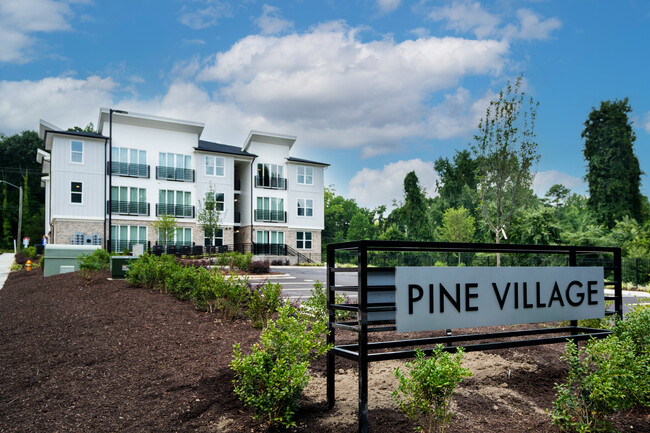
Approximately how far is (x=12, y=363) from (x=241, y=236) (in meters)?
37.4

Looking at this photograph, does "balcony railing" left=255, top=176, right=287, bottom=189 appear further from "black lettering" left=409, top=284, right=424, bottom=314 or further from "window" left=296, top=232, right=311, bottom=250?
"black lettering" left=409, top=284, right=424, bottom=314

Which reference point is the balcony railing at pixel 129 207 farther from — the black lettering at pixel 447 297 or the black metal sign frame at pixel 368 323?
the black lettering at pixel 447 297

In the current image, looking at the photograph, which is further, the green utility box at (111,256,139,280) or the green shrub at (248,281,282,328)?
the green utility box at (111,256,139,280)

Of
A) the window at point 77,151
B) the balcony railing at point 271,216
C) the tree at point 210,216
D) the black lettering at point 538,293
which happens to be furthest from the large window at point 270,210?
the black lettering at point 538,293

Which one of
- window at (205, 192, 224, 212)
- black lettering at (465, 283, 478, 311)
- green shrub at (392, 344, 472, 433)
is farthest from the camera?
window at (205, 192, 224, 212)

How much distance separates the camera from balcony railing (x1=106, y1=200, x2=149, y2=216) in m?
35.2

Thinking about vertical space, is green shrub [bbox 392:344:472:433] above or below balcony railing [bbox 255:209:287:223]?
below

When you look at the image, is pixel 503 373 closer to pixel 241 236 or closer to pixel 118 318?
pixel 118 318

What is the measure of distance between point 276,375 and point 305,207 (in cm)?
3953

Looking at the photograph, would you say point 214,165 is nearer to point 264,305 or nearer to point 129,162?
point 129,162

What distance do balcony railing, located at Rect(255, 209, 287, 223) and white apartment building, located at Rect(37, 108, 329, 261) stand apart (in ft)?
0.29

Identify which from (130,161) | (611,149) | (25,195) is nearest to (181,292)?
(130,161)

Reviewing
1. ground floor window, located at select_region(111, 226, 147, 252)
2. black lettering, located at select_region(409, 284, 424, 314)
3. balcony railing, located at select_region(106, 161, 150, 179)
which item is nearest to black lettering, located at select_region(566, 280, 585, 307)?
black lettering, located at select_region(409, 284, 424, 314)

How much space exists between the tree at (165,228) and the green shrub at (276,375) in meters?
31.6
